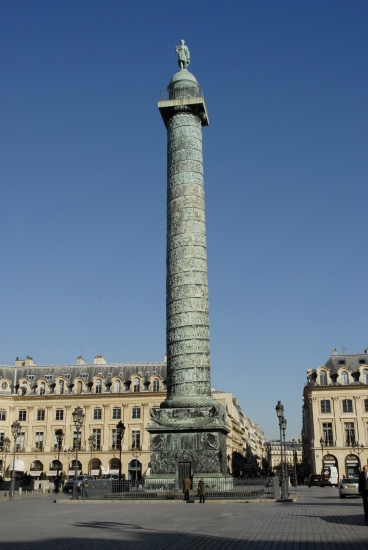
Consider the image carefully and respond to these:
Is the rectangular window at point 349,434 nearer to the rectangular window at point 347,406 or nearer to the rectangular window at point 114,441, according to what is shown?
the rectangular window at point 347,406

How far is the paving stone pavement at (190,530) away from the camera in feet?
28.0

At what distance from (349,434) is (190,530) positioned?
3748 centimetres

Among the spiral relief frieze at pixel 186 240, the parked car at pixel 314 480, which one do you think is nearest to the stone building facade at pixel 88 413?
the parked car at pixel 314 480

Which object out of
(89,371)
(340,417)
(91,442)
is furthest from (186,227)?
(89,371)

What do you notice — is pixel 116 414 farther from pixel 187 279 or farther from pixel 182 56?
pixel 182 56

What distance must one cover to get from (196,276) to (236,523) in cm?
1303

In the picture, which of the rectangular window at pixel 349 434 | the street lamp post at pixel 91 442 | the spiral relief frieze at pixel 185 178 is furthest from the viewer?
the street lamp post at pixel 91 442

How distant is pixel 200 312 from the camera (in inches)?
918

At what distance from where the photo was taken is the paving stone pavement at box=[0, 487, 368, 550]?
28.0 feet

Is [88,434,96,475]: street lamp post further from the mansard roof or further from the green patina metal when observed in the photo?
the green patina metal

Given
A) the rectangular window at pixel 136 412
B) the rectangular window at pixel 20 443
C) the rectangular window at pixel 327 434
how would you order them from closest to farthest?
the rectangular window at pixel 327 434 → the rectangular window at pixel 136 412 → the rectangular window at pixel 20 443

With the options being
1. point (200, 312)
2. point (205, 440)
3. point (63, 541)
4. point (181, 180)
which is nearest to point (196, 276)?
point (200, 312)

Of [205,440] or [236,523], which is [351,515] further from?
[205,440]

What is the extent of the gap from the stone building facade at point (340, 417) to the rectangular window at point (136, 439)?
1296 centimetres
